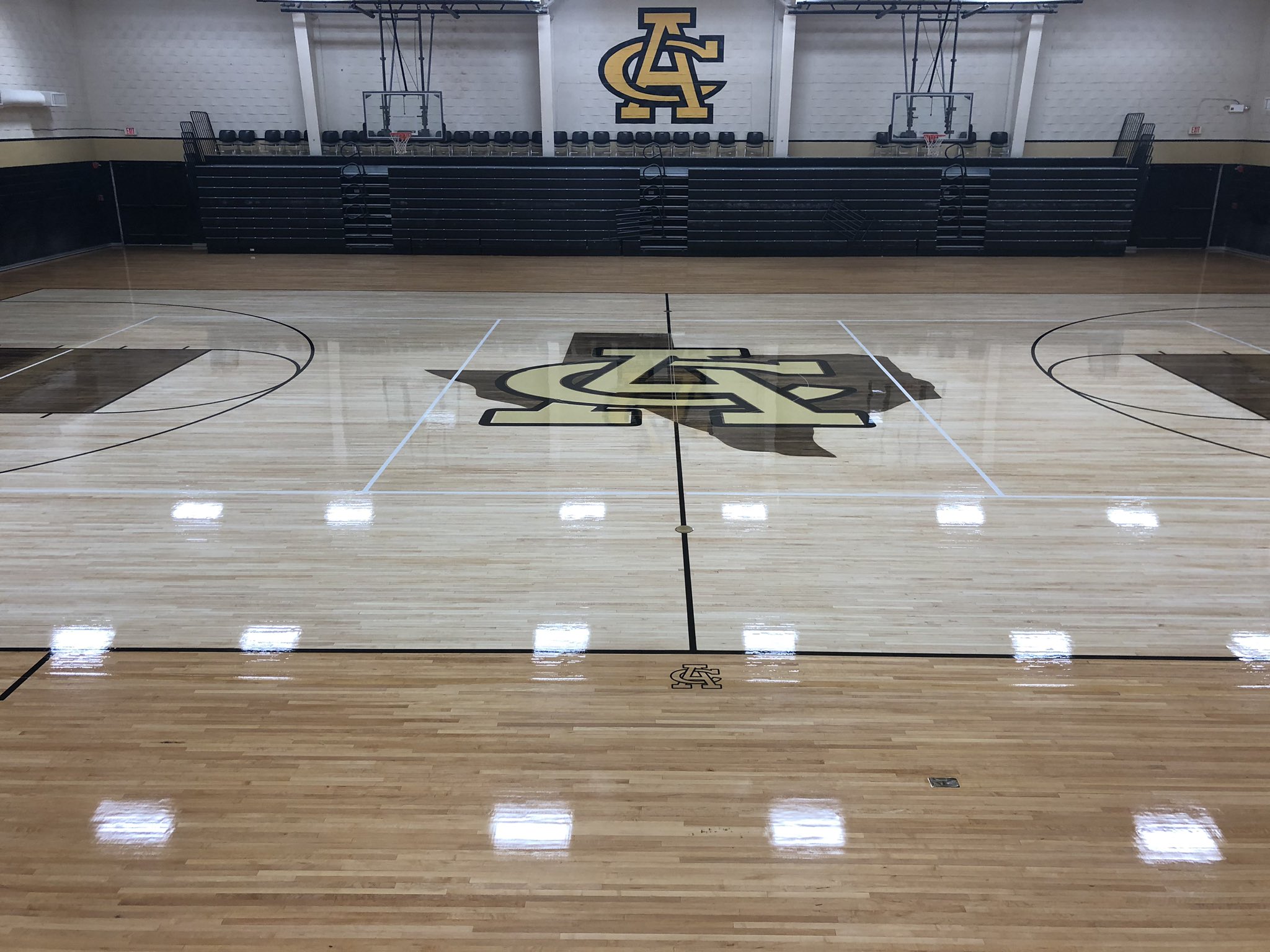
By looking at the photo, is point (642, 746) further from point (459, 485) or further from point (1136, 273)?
point (1136, 273)

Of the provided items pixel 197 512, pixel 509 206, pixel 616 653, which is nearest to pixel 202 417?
pixel 197 512

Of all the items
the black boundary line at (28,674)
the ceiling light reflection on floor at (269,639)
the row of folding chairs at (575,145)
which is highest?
the row of folding chairs at (575,145)

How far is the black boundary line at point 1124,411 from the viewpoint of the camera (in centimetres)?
694

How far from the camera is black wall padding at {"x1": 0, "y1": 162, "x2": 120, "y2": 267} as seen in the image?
14.5 meters

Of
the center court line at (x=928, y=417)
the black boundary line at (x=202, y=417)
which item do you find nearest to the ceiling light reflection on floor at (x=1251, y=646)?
the center court line at (x=928, y=417)

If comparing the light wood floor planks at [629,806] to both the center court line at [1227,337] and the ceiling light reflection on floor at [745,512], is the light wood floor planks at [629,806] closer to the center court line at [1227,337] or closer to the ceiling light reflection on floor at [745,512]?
the ceiling light reflection on floor at [745,512]

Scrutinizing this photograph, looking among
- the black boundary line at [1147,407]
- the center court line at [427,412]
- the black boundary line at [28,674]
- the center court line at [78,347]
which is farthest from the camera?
the center court line at [78,347]

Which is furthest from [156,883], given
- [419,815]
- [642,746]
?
[642,746]

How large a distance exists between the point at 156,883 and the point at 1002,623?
3503 millimetres

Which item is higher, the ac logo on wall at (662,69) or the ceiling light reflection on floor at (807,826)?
the ac logo on wall at (662,69)

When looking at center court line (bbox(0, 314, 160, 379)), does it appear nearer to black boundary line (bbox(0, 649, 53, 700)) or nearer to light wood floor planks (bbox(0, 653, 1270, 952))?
black boundary line (bbox(0, 649, 53, 700))

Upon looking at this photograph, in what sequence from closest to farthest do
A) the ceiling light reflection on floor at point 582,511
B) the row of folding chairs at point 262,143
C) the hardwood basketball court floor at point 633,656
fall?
the hardwood basketball court floor at point 633,656 → the ceiling light reflection on floor at point 582,511 → the row of folding chairs at point 262,143

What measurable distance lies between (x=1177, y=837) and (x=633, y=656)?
2070 millimetres

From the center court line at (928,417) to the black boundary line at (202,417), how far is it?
5287 mm
